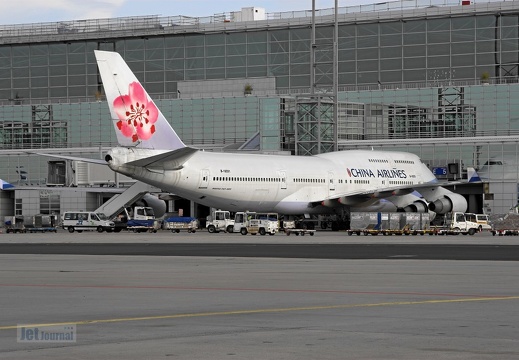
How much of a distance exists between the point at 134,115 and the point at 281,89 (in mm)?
60261

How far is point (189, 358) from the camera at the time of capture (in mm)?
13789

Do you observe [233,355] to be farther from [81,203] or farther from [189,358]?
[81,203]

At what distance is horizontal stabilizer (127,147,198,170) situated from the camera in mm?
68438

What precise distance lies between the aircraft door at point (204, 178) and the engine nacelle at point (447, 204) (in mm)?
20972

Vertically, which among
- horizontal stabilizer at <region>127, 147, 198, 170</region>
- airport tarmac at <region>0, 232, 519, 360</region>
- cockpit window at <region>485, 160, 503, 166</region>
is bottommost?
airport tarmac at <region>0, 232, 519, 360</region>

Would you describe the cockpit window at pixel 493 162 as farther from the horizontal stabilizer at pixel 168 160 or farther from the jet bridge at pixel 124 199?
the horizontal stabilizer at pixel 168 160

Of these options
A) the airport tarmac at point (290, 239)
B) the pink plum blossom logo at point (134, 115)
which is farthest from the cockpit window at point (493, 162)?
the pink plum blossom logo at point (134, 115)

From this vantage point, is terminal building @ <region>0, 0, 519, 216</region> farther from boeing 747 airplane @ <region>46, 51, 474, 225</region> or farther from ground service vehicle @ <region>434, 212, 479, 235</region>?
ground service vehicle @ <region>434, 212, 479, 235</region>

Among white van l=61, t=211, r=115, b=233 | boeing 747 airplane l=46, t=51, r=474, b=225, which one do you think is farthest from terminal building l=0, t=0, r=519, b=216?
boeing 747 airplane l=46, t=51, r=474, b=225

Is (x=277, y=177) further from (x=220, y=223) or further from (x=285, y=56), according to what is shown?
(x=285, y=56)

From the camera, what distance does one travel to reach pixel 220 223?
83.2 m

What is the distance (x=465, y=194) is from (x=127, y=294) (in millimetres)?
82148

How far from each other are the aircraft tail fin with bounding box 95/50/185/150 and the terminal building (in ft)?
77.0

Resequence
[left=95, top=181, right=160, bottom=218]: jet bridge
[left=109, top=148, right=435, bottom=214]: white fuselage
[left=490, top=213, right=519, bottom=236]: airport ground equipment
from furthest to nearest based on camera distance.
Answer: [left=95, top=181, right=160, bottom=218]: jet bridge
[left=490, top=213, right=519, bottom=236]: airport ground equipment
[left=109, top=148, right=435, bottom=214]: white fuselage
